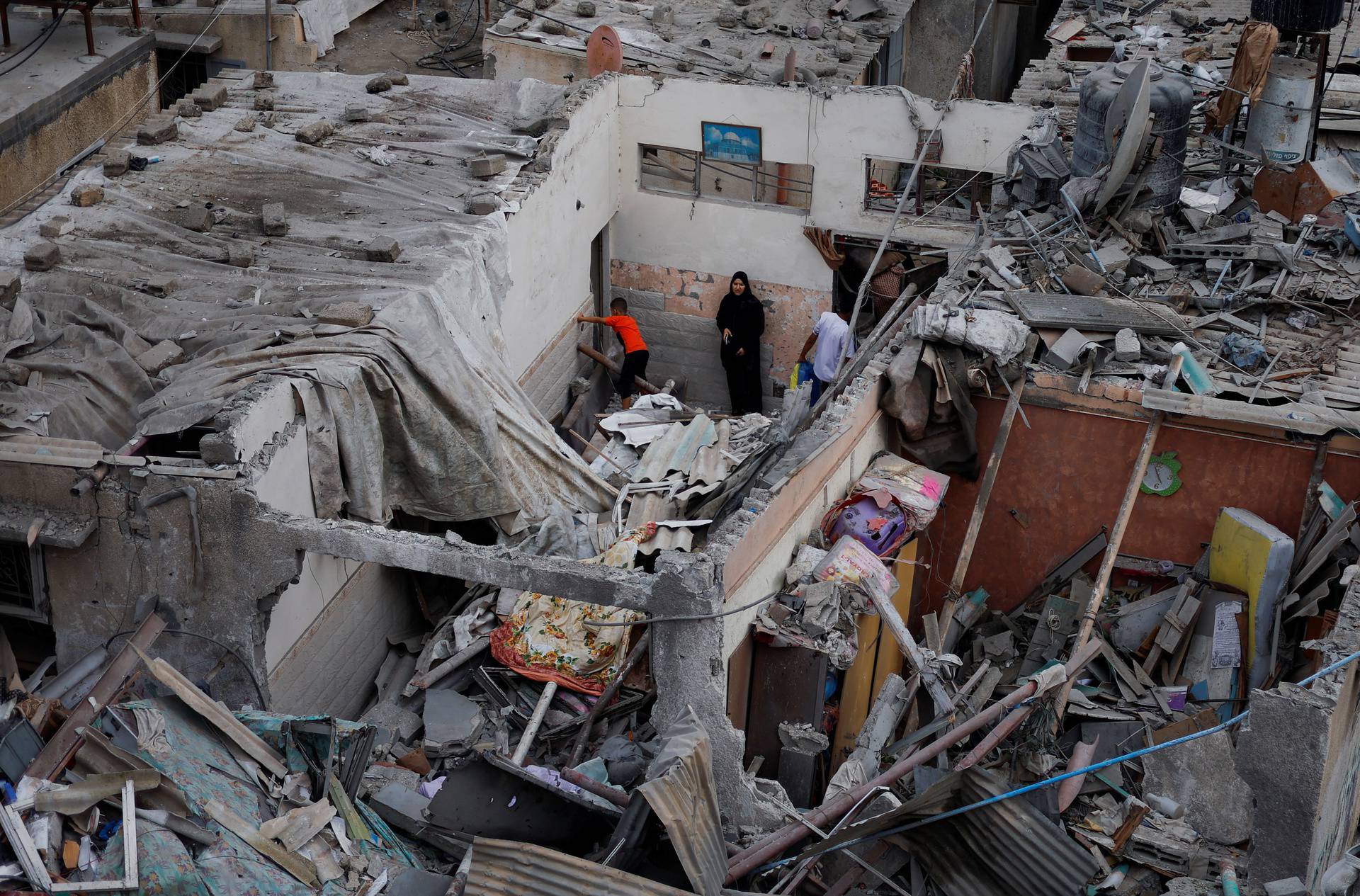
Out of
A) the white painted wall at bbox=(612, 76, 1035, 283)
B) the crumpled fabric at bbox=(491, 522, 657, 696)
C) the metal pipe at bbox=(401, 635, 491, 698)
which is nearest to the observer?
the crumpled fabric at bbox=(491, 522, 657, 696)

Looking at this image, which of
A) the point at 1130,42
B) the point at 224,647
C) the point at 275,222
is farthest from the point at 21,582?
the point at 1130,42

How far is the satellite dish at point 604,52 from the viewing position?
65.8 ft

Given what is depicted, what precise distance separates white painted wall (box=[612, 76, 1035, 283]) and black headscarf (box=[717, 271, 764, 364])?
2.28 ft

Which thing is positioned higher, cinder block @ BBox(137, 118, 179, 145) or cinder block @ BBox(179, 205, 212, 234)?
cinder block @ BBox(137, 118, 179, 145)

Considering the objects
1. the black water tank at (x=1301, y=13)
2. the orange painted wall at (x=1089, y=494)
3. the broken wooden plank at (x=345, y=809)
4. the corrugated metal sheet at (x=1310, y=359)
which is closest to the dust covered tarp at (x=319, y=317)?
the broken wooden plank at (x=345, y=809)

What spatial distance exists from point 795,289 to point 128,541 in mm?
10165

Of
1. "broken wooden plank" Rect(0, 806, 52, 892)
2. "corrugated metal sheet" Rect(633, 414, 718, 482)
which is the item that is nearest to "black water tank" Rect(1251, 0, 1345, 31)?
"corrugated metal sheet" Rect(633, 414, 718, 482)

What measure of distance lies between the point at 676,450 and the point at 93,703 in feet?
22.0

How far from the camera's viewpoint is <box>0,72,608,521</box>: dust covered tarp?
13250 millimetres

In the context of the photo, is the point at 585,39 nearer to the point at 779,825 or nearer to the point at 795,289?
the point at 795,289

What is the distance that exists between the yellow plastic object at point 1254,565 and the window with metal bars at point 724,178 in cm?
738

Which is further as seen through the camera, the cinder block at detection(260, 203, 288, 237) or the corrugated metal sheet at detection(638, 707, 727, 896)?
the cinder block at detection(260, 203, 288, 237)

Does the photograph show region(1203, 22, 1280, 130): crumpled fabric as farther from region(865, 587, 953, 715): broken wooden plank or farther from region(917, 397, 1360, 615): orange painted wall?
region(865, 587, 953, 715): broken wooden plank

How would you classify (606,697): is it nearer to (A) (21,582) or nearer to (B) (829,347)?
(A) (21,582)
